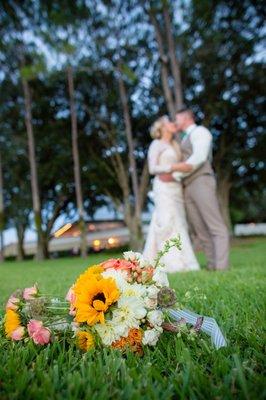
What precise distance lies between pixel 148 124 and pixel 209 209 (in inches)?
740

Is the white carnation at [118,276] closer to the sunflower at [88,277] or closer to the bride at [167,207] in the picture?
the sunflower at [88,277]

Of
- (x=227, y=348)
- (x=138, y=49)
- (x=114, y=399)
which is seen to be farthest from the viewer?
(x=138, y=49)

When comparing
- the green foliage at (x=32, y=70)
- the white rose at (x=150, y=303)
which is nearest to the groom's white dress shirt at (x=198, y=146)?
the white rose at (x=150, y=303)

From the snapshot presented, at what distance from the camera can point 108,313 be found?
185 cm

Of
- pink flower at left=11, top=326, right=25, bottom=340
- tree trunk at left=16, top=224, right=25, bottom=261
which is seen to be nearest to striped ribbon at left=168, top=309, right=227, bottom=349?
pink flower at left=11, top=326, right=25, bottom=340

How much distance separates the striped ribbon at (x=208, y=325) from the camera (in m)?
1.83

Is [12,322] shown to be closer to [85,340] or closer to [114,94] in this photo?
[85,340]

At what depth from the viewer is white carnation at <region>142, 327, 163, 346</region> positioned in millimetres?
1852

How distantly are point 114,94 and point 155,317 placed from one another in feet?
73.1

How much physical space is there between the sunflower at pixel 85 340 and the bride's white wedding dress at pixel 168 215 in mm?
4640

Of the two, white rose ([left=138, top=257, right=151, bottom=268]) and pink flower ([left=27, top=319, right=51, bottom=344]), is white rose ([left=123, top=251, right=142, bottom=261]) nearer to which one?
white rose ([left=138, top=257, right=151, bottom=268])

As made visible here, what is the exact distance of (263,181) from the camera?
96.6 ft

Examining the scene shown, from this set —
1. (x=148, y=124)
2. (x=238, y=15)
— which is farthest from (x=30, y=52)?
(x=238, y=15)

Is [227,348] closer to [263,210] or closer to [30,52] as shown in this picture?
[30,52]
